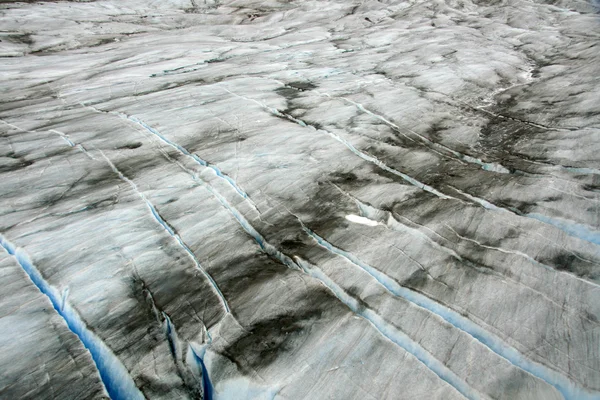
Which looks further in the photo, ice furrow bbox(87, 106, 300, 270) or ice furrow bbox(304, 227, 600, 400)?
ice furrow bbox(87, 106, 300, 270)

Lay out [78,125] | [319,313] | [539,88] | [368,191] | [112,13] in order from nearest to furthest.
→ [319,313], [368,191], [78,125], [539,88], [112,13]

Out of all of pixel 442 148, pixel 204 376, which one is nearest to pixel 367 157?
pixel 442 148

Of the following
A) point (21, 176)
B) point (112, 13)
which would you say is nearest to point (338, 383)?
point (21, 176)

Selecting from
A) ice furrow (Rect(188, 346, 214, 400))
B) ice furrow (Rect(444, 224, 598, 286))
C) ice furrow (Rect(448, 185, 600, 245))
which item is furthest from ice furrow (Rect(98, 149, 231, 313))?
ice furrow (Rect(448, 185, 600, 245))

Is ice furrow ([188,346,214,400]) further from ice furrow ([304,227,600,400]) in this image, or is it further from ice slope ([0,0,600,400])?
ice furrow ([304,227,600,400])

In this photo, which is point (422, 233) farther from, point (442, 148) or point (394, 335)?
point (442, 148)

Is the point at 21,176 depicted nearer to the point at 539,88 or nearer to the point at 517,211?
the point at 517,211

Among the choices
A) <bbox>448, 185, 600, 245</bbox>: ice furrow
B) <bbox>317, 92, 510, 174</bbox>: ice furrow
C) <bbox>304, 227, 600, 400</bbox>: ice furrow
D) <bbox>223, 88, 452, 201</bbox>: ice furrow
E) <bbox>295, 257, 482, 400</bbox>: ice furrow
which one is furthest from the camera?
<bbox>317, 92, 510, 174</bbox>: ice furrow
